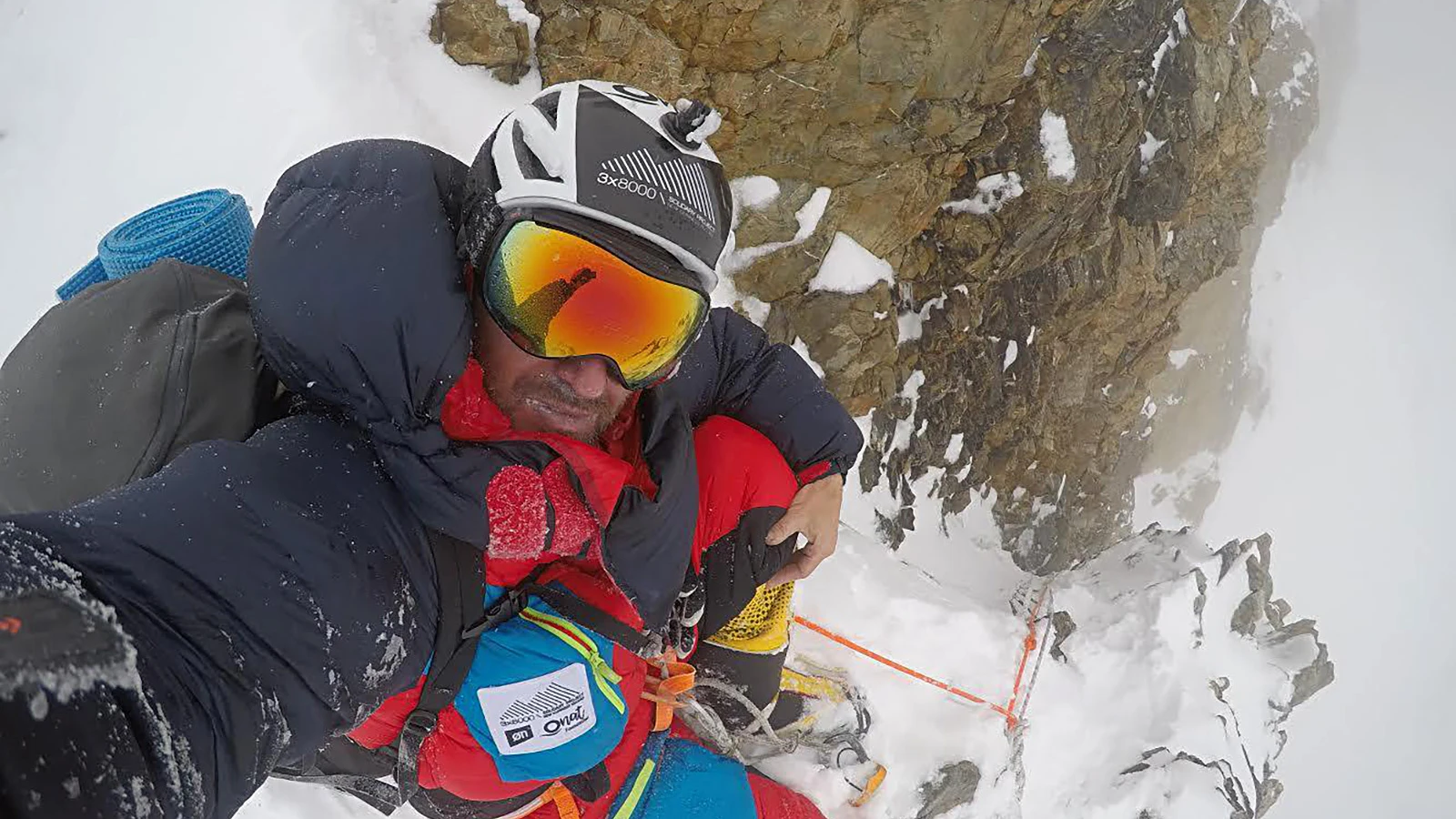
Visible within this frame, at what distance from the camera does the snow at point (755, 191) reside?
6.02 metres

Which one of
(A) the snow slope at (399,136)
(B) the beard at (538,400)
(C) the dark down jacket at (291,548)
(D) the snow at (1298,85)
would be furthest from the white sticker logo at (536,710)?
(D) the snow at (1298,85)

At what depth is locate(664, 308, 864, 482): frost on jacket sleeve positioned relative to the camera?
8.07ft

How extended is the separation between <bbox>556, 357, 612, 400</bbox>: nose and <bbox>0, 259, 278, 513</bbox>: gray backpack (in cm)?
56

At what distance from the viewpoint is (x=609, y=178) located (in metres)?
1.59

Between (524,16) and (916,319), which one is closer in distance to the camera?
(524,16)

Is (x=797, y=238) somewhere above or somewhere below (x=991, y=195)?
below

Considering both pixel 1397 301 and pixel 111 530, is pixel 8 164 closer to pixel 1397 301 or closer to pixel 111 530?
pixel 111 530

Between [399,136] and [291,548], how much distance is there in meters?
3.23

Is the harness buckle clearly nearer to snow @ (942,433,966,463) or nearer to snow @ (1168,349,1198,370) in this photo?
snow @ (942,433,966,463)

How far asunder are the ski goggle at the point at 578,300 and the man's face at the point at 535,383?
36 millimetres

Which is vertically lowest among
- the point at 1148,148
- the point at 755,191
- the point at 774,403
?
the point at 774,403

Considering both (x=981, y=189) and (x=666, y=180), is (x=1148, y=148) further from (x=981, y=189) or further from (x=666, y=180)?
(x=666, y=180)

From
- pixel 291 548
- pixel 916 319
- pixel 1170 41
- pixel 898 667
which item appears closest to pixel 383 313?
pixel 291 548

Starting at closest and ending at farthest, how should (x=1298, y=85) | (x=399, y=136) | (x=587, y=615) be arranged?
(x=587, y=615), (x=399, y=136), (x=1298, y=85)
